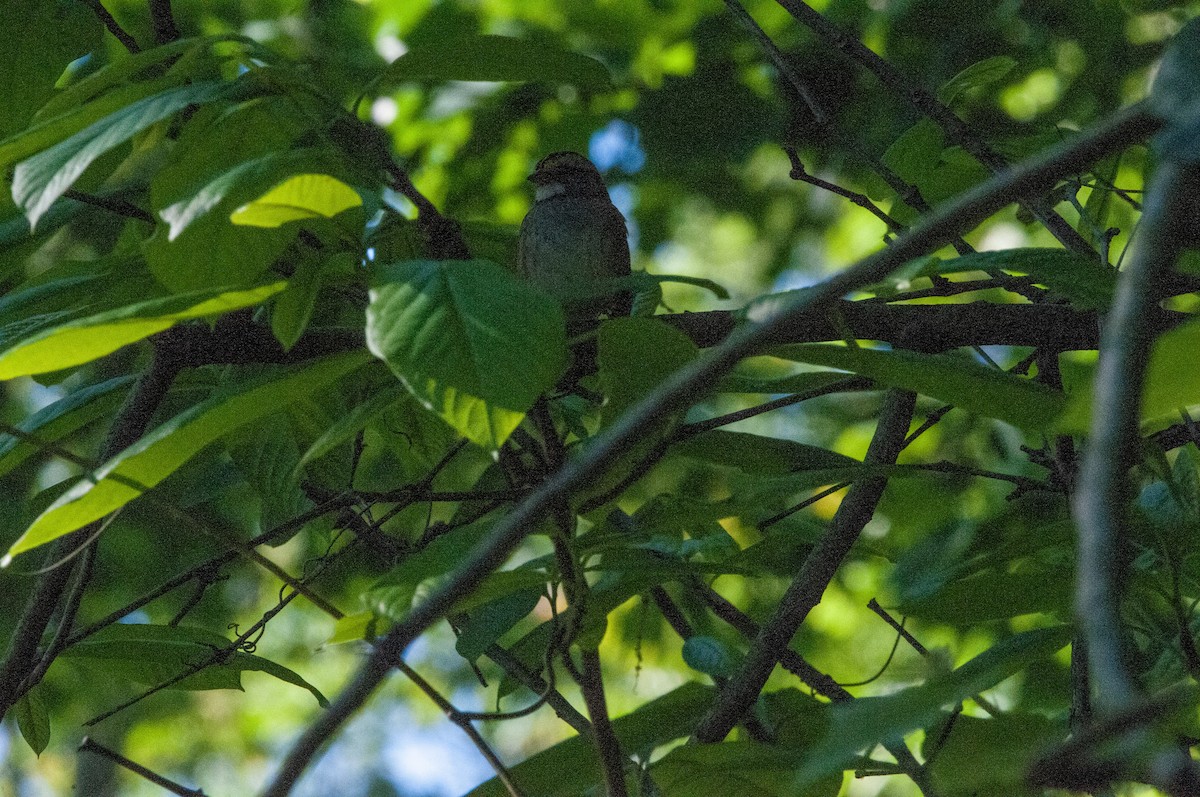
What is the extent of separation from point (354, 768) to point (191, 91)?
785 centimetres

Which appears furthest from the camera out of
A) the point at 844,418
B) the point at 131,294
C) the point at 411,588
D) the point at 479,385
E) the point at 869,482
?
the point at 844,418

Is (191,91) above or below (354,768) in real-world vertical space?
below

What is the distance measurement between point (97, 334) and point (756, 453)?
2.74 feet

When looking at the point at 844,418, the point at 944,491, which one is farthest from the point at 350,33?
the point at 944,491

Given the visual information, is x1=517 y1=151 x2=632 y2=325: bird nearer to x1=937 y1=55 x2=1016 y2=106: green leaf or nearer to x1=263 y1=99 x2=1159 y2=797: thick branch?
x1=937 y1=55 x2=1016 y2=106: green leaf

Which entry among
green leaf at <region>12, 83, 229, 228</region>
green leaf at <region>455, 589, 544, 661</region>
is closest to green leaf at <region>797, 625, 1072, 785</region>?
green leaf at <region>455, 589, 544, 661</region>

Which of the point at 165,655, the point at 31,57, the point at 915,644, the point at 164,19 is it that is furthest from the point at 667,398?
the point at 164,19

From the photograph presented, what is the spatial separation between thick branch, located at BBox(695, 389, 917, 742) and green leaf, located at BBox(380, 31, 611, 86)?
33.9 inches

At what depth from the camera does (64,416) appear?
191 cm

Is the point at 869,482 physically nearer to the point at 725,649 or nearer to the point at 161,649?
the point at 725,649

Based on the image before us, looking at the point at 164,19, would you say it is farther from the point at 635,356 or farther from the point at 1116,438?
the point at 1116,438

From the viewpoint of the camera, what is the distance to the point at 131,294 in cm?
184

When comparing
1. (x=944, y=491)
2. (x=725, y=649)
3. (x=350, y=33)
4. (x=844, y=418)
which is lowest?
(x=725, y=649)

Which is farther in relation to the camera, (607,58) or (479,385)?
(607,58)
